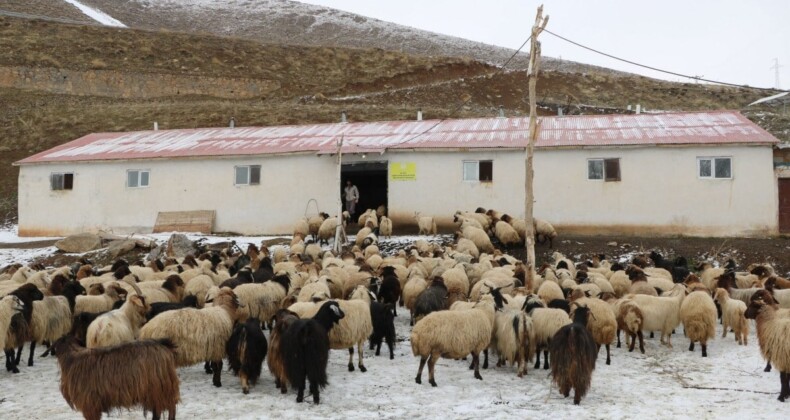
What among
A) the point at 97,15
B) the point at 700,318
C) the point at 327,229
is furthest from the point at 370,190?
the point at 97,15

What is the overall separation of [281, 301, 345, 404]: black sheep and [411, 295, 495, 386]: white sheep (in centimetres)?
154

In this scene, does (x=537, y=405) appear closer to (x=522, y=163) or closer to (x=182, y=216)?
(x=522, y=163)

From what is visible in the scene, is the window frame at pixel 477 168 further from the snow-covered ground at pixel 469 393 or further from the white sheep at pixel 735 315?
the snow-covered ground at pixel 469 393

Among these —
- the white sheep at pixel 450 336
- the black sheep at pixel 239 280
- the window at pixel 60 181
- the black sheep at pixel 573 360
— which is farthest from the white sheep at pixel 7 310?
the window at pixel 60 181

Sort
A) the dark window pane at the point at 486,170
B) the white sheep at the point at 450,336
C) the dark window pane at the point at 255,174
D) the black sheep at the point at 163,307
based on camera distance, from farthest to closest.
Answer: the dark window pane at the point at 255,174
the dark window pane at the point at 486,170
the black sheep at the point at 163,307
the white sheep at the point at 450,336

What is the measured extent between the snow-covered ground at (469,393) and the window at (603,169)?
1353 centimetres

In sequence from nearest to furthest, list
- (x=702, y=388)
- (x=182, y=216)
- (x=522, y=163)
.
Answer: (x=702, y=388)
(x=522, y=163)
(x=182, y=216)

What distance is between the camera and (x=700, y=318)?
12.1m

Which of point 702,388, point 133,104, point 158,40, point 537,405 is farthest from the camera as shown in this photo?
point 158,40

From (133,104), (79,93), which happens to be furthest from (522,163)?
(79,93)

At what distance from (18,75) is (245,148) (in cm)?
4120

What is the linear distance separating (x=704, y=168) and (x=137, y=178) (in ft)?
71.1

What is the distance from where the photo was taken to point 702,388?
1012 centimetres

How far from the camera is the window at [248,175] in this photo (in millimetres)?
27797
